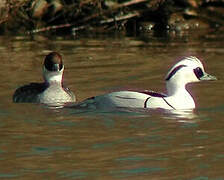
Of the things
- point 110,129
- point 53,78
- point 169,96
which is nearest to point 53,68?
point 53,78

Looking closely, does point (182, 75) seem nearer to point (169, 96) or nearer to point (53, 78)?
point (169, 96)

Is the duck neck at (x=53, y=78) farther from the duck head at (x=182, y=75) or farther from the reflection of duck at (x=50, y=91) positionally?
the duck head at (x=182, y=75)

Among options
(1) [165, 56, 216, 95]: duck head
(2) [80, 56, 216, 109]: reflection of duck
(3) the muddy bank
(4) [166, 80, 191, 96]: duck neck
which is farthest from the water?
(3) the muddy bank

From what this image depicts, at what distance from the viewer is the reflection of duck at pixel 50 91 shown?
16656 mm

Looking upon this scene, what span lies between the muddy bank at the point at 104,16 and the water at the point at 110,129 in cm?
438

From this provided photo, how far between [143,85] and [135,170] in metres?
7.42

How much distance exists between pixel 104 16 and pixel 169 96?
1196 centimetres

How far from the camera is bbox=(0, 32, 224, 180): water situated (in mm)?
11336

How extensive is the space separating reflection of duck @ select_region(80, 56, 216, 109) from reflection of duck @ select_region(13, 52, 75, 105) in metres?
1.28

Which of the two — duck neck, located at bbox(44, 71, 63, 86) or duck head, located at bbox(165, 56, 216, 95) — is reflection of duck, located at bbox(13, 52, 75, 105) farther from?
duck head, located at bbox(165, 56, 216, 95)

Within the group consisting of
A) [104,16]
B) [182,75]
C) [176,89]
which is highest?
[104,16]

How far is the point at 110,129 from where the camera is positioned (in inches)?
545

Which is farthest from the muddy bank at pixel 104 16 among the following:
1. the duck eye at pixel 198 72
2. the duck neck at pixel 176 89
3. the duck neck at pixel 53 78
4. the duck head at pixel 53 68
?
the duck neck at pixel 176 89

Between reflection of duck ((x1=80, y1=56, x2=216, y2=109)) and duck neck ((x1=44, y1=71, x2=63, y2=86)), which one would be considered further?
duck neck ((x1=44, y1=71, x2=63, y2=86))
